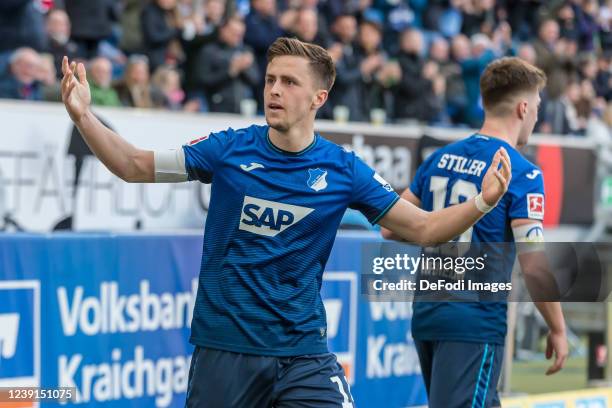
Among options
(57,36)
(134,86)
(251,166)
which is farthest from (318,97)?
(57,36)

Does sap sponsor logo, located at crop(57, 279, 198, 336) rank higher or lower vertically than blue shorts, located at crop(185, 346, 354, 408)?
lower

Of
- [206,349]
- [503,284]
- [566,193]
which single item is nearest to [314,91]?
[206,349]

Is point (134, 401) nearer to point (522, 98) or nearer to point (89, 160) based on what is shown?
point (522, 98)

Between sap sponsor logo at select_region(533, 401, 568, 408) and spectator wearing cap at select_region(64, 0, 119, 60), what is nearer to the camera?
sap sponsor logo at select_region(533, 401, 568, 408)

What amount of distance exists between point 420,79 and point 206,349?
43.3ft

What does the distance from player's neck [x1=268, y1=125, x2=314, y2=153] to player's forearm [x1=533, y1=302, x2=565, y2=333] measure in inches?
67.5

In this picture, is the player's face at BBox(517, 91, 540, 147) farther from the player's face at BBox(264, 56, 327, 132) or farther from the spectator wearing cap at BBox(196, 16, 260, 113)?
the spectator wearing cap at BBox(196, 16, 260, 113)

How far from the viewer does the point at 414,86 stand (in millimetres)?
17500

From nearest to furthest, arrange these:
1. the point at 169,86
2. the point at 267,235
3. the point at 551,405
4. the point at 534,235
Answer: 1. the point at 267,235
2. the point at 534,235
3. the point at 551,405
4. the point at 169,86

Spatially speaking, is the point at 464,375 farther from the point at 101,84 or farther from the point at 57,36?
the point at 57,36

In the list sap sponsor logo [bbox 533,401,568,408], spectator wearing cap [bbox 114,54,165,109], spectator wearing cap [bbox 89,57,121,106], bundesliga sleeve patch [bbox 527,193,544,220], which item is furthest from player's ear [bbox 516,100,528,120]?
spectator wearing cap [bbox 114,54,165,109]

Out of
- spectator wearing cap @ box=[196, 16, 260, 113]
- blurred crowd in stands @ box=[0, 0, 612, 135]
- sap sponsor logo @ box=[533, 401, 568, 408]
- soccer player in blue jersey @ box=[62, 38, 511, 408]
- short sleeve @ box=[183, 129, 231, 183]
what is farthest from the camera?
spectator wearing cap @ box=[196, 16, 260, 113]

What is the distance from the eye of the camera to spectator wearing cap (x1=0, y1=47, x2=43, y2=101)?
1199cm

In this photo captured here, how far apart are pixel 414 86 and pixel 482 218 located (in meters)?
11.7
